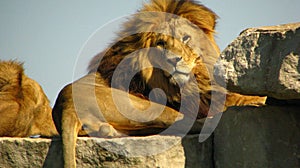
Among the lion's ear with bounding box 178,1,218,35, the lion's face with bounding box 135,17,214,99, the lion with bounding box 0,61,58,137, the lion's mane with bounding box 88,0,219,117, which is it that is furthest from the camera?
the lion with bounding box 0,61,58,137

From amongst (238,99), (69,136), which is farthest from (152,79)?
(69,136)

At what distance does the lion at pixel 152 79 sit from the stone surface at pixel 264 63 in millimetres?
1129

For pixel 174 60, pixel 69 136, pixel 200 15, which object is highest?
pixel 200 15

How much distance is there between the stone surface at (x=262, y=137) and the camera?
411cm

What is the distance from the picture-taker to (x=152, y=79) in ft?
18.6

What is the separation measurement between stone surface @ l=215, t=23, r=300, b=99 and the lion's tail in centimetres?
316

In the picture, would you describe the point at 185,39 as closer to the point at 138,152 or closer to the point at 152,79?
the point at 152,79

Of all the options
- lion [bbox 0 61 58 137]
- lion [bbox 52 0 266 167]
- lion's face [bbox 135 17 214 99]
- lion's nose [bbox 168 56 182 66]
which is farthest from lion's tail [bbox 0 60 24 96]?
lion's nose [bbox 168 56 182 66]

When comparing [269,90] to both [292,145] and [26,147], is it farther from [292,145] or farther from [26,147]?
[26,147]

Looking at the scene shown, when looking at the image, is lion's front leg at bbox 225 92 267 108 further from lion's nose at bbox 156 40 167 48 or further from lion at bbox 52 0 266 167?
lion's nose at bbox 156 40 167 48

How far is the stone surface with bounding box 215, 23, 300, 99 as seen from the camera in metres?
3.73

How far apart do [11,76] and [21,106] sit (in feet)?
1.36

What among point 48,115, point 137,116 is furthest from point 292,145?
point 48,115

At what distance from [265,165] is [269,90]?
1.61 ft
